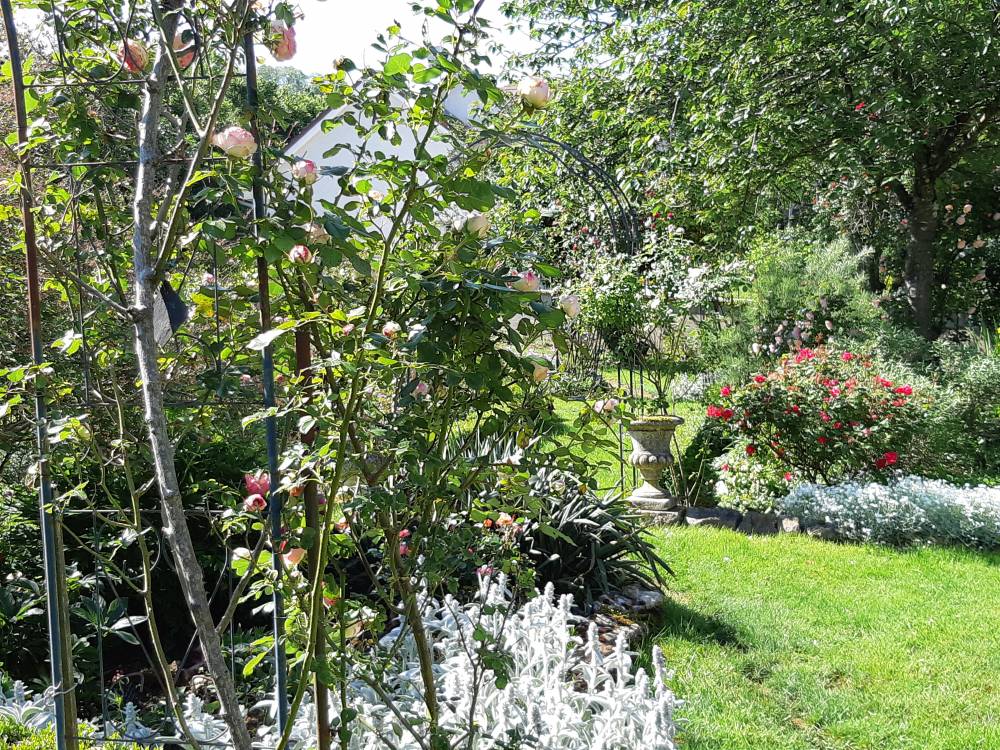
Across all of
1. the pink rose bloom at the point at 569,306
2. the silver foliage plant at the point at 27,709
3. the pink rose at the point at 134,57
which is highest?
the pink rose at the point at 134,57

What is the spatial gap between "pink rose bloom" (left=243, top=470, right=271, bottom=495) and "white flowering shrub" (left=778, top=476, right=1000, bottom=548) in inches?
192

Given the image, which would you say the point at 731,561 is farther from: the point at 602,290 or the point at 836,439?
the point at 602,290

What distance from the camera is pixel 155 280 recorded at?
1302 millimetres

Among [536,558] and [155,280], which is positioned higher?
[155,280]

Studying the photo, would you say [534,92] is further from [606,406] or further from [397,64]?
[606,406]

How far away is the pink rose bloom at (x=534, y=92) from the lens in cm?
140

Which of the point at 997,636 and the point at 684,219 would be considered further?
the point at 684,219

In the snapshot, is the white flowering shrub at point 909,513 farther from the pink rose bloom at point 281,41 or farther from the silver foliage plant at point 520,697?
the pink rose bloom at point 281,41

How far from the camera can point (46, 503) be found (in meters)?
1.58

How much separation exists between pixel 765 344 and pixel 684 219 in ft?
6.26

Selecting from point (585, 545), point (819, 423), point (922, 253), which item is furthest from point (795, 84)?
point (585, 545)

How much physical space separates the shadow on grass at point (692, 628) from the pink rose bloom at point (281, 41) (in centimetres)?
303

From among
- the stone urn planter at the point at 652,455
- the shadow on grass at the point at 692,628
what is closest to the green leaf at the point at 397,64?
the shadow on grass at the point at 692,628

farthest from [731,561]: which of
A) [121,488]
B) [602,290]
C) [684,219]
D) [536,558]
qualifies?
[684,219]
